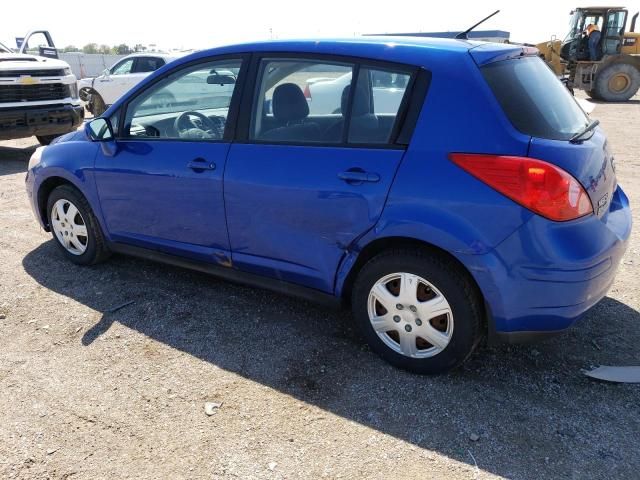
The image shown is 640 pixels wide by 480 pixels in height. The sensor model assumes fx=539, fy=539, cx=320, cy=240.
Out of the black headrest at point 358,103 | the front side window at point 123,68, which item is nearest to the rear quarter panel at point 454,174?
the black headrest at point 358,103

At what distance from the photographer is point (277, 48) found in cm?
328

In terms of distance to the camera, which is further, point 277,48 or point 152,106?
point 152,106

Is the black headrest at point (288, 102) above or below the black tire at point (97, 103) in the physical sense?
above

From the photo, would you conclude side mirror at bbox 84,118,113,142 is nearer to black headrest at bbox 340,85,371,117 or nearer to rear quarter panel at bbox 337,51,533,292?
black headrest at bbox 340,85,371,117

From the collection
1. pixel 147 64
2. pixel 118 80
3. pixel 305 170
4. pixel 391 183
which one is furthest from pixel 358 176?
pixel 118 80

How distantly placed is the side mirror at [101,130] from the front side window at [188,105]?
5.3 inches

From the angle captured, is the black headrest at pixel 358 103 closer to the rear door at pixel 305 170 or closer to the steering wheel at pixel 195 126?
the rear door at pixel 305 170

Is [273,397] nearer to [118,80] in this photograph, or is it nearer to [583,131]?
[583,131]

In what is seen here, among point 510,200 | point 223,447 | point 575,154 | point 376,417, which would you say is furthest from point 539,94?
point 223,447

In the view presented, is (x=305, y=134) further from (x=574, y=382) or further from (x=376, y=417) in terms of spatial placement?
(x=574, y=382)

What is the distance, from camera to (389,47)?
290 cm

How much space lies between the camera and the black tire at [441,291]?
8.92ft

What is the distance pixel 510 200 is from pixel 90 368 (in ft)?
8.15

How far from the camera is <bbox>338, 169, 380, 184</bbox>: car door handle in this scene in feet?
9.18
